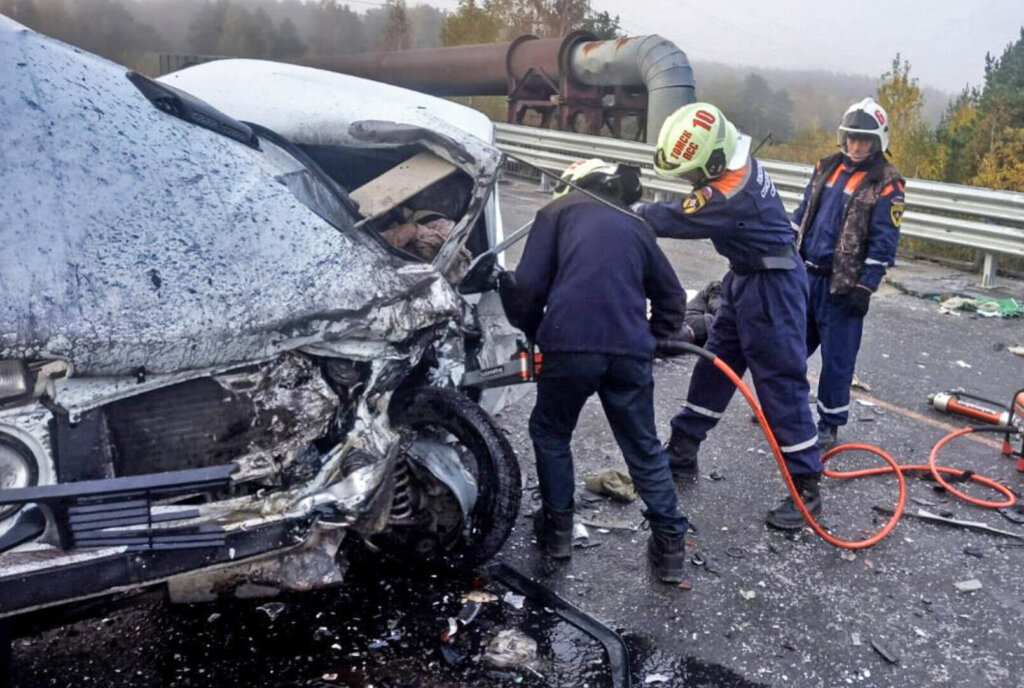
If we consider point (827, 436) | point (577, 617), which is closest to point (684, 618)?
point (577, 617)

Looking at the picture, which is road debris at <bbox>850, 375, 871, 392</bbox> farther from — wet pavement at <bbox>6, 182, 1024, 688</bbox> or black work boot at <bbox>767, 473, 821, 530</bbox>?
black work boot at <bbox>767, 473, 821, 530</bbox>

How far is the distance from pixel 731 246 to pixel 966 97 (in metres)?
17.2

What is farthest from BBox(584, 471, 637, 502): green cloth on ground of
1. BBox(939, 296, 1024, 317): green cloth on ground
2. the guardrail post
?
the guardrail post

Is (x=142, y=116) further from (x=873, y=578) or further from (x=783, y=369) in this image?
(x=873, y=578)

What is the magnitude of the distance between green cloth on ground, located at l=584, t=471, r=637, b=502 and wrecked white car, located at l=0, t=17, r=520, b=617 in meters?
0.98

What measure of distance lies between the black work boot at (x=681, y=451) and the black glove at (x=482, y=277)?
124cm

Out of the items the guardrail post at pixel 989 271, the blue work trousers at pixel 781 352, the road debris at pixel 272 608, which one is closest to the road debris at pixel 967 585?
the blue work trousers at pixel 781 352

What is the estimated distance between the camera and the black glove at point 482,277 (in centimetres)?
366

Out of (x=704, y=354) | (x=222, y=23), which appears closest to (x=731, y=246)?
(x=704, y=354)

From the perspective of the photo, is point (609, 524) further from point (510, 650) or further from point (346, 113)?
point (346, 113)

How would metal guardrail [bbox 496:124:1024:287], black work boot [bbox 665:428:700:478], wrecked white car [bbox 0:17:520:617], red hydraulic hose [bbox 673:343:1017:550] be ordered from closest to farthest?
wrecked white car [bbox 0:17:520:617] → red hydraulic hose [bbox 673:343:1017:550] → black work boot [bbox 665:428:700:478] → metal guardrail [bbox 496:124:1024:287]

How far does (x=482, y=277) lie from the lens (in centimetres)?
371

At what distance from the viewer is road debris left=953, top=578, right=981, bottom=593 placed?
139 inches

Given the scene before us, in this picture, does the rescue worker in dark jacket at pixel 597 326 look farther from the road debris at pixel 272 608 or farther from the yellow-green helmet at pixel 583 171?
the road debris at pixel 272 608
